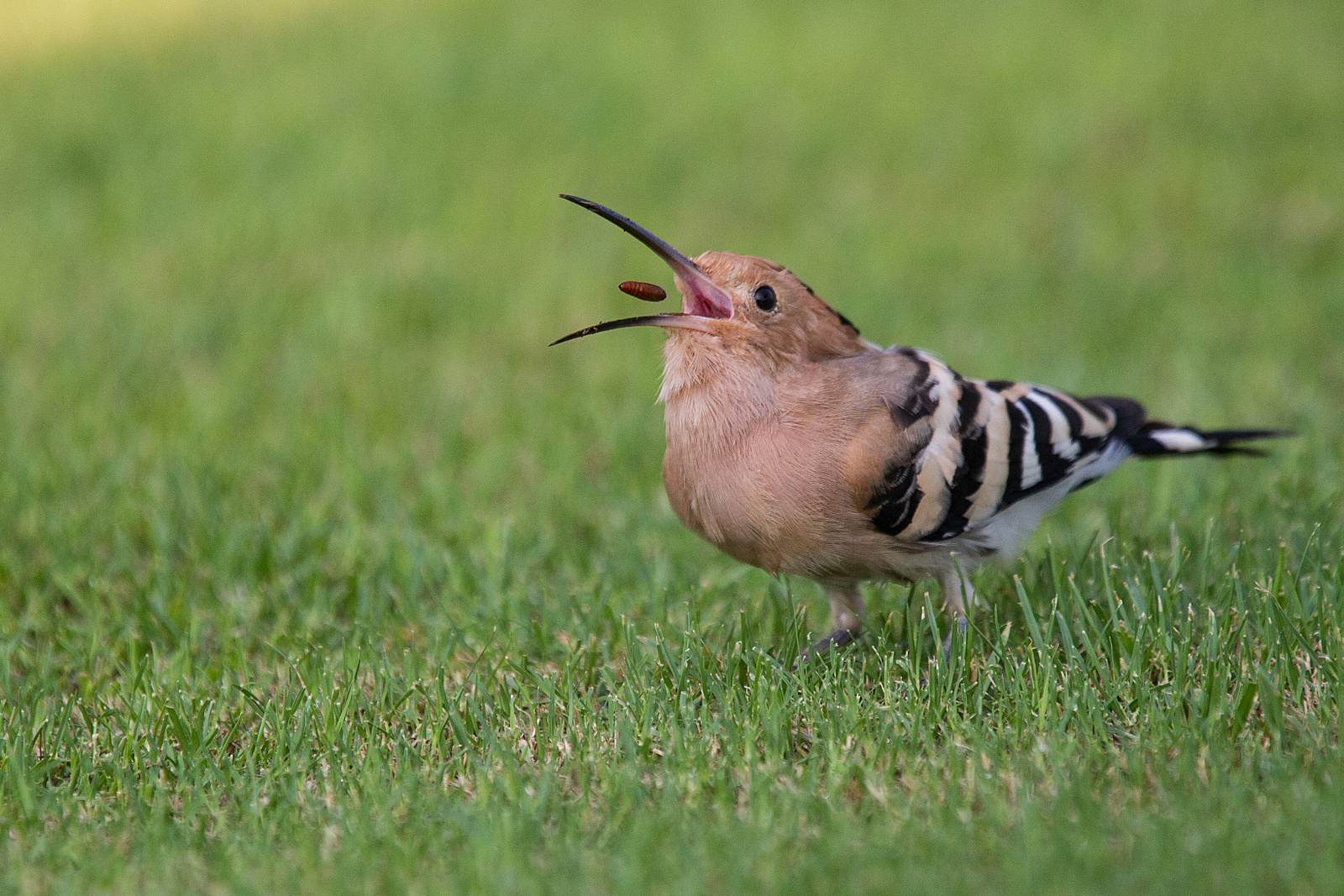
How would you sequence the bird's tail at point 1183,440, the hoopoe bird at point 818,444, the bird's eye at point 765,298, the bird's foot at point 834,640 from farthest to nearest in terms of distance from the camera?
the bird's tail at point 1183,440
the bird's foot at point 834,640
the bird's eye at point 765,298
the hoopoe bird at point 818,444

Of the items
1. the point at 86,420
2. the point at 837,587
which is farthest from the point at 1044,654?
the point at 86,420

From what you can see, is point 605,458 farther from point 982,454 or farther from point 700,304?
point 982,454

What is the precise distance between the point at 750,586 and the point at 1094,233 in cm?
448

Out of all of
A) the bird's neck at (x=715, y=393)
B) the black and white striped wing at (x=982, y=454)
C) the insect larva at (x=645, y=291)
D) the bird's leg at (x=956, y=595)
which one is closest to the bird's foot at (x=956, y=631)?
the bird's leg at (x=956, y=595)

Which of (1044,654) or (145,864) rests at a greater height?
(1044,654)

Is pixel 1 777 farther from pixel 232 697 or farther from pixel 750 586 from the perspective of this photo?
pixel 750 586

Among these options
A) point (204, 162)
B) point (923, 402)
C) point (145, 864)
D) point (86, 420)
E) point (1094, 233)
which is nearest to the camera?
point (145, 864)

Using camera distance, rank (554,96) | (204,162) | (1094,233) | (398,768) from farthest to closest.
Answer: (554,96), (204,162), (1094,233), (398,768)

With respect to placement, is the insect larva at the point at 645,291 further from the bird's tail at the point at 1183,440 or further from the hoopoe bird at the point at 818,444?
the bird's tail at the point at 1183,440

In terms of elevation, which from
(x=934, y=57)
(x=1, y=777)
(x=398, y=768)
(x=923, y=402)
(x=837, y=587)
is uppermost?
(x=934, y=57)

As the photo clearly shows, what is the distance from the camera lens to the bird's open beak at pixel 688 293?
3342 mm

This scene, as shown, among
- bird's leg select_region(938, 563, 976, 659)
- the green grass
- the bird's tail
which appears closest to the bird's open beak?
the green grass

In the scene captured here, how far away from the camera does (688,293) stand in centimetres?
353

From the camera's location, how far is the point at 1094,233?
7.86 m
